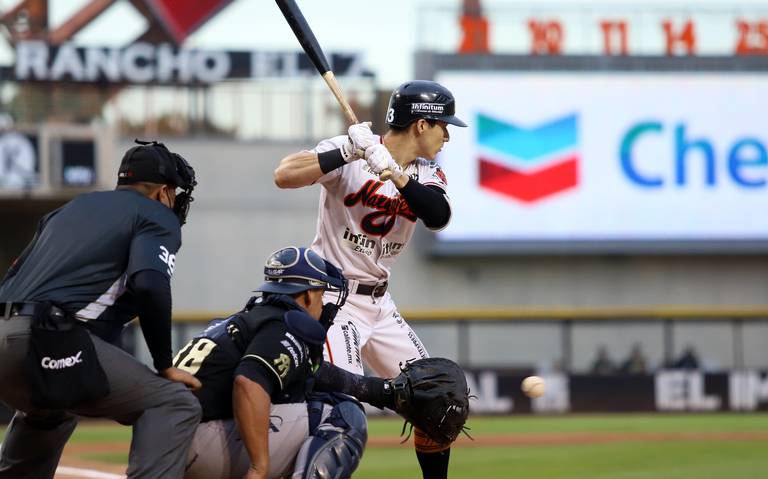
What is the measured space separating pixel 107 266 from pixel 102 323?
244mm

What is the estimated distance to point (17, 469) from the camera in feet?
17.1

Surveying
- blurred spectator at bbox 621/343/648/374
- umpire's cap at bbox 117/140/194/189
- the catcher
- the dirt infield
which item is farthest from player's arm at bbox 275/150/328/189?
blurred spectator at bbox 621/343/648/374

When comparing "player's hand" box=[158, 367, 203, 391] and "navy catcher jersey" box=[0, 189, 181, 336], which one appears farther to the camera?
"player's hand" box=[158, 367, 203, 391]

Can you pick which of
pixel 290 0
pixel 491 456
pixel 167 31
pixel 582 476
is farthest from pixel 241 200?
pixel 290 0

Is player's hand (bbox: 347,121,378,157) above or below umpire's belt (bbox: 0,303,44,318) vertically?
above

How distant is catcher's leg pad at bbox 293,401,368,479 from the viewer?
188 inches

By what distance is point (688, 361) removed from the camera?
1784cm

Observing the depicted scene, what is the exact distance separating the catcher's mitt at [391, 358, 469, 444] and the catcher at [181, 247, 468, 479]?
30 centimetres

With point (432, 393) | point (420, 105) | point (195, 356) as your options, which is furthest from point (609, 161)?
point (195, 356)

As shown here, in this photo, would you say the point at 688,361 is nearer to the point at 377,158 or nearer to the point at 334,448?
the point at 377,158

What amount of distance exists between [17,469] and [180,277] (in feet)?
67.2

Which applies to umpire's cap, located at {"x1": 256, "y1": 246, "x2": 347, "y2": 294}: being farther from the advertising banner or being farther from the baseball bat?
the advertising banner

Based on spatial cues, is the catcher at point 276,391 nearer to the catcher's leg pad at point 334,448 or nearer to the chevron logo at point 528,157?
the catcher's leg pad at point 334,448

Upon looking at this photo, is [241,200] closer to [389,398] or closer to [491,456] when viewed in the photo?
[491,456]
